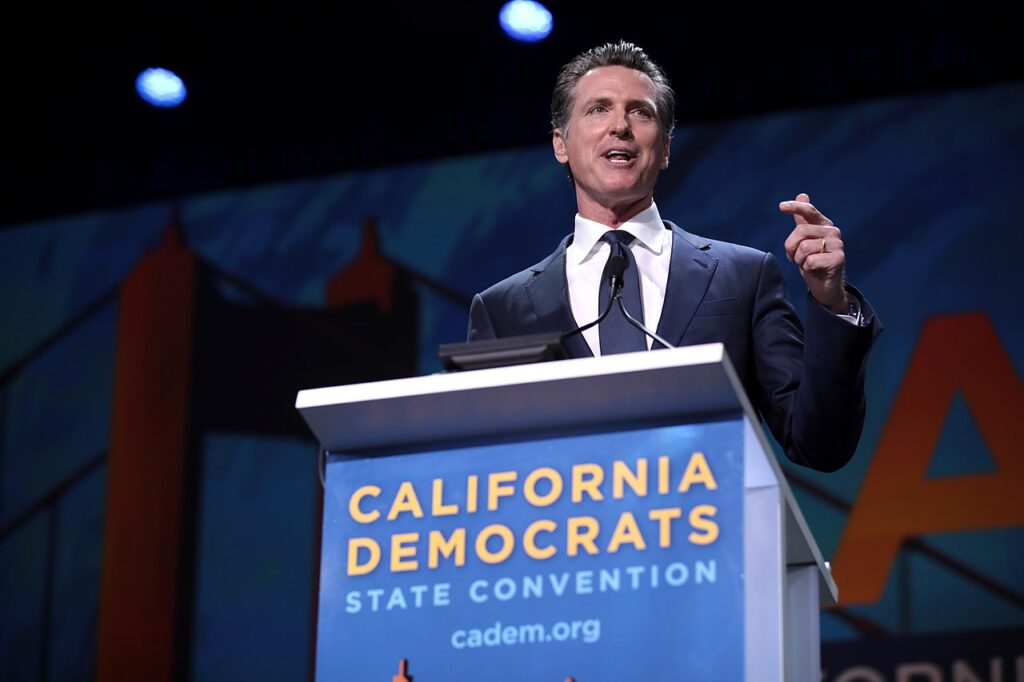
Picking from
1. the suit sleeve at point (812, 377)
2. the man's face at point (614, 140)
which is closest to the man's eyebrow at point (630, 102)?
the man's face at point (614, 140)

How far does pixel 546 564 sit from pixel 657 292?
0.83 m

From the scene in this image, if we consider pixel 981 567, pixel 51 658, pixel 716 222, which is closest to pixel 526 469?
pixel 981 567

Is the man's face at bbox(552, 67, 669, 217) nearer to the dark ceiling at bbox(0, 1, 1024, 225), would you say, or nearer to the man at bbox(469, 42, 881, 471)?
the man at bbox(469, 42, 881, 471)

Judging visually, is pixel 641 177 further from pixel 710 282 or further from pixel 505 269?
pixel 505 269

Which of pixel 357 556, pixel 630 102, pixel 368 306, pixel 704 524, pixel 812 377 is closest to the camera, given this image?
pixel 704 524

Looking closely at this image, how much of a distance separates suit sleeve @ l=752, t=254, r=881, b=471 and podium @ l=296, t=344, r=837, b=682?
37cm

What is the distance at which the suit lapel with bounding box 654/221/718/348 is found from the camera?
2.09 m

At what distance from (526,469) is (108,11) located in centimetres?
402

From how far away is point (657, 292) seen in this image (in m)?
2.15

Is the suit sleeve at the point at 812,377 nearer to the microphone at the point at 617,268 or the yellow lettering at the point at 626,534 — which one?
the microphone at the point at 617,268

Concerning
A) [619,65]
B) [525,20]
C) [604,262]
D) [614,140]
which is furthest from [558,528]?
Result: [525,20]

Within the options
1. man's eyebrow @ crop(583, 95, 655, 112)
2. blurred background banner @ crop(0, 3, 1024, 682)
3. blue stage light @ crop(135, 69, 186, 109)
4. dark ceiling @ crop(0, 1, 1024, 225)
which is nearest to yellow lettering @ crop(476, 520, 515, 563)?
man's eyebrow @ crop(583, 95, 655, 112)

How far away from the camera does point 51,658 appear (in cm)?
487

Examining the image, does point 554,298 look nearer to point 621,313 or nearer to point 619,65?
point 621,313
